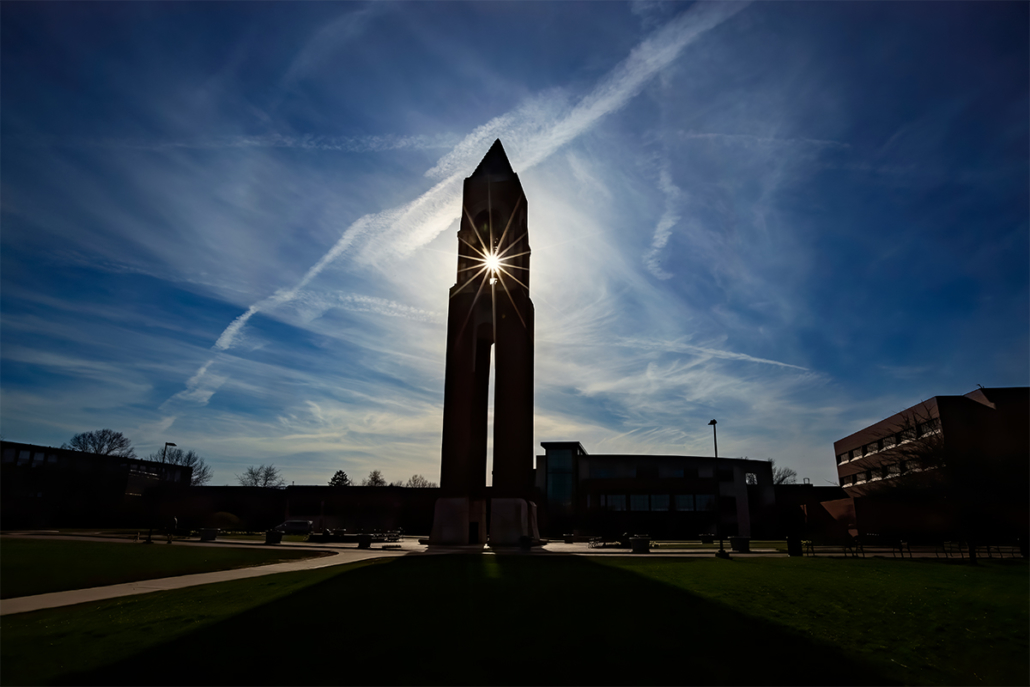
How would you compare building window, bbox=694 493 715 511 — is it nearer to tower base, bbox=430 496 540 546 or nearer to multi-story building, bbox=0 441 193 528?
tower base, bbox=430 496 540 546

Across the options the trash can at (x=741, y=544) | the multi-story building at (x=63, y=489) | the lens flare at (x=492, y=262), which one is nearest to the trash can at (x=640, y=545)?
the trash can at (x=741, y=544)

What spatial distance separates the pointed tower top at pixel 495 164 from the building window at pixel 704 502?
4804 cm

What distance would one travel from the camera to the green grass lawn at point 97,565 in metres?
15.1

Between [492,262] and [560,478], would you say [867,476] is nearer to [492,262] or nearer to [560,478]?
[560,478]

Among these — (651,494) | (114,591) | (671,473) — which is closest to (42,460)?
(114,591)

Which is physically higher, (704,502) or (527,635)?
(704,502)

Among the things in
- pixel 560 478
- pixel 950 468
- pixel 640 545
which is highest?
pixel 560 478

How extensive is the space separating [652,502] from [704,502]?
714 cm

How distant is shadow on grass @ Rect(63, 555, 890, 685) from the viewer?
7.33 metres

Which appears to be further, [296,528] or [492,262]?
[296,528]

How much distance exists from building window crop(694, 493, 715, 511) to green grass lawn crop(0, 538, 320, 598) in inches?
2233

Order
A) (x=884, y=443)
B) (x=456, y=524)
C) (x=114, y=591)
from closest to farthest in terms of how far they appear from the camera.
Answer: (x=114, y=591)
(x=456, y=524)
(x=884, y=443)

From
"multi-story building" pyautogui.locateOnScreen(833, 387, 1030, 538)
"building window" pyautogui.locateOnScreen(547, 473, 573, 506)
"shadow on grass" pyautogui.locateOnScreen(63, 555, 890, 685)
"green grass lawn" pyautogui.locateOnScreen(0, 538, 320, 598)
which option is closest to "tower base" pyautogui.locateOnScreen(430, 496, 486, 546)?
"green grass lawn" pyautogui.locateOnScreen(0, 538, 320, 598)

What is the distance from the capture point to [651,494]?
70.7m
